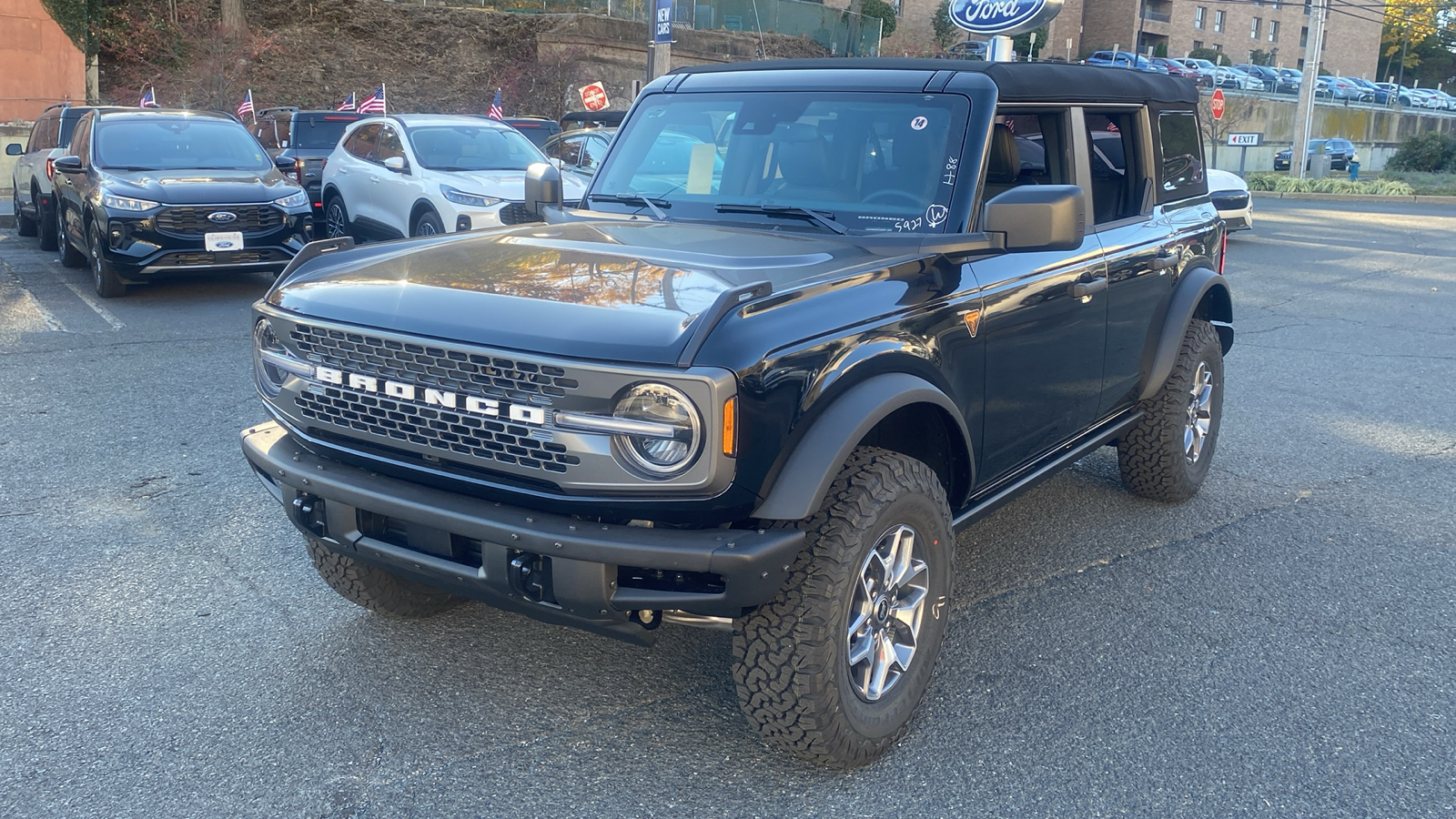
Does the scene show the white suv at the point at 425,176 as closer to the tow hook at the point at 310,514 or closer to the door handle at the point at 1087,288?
the door handle at the point at 1087,288

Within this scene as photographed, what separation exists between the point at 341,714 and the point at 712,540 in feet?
4.69

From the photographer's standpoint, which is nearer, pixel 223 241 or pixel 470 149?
pixel 223 241

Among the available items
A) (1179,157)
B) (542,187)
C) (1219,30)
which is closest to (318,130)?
(542,187)

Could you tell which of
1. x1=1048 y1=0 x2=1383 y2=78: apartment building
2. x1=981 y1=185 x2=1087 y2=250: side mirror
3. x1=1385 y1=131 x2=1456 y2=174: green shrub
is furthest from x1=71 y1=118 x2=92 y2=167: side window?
x1=1048 y1=0 x2=1383 y2=78: apartment building

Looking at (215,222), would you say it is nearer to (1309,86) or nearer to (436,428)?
(436,428)

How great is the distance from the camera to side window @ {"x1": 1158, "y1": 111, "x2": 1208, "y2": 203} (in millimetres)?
5203

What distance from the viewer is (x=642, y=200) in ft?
14.4

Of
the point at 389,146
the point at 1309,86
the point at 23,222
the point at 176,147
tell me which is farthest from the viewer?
the point at 1309,86

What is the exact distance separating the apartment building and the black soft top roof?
53.3 meters

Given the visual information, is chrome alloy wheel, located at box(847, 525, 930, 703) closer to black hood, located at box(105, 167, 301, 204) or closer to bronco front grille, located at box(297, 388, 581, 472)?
bronco front grille, located at box(297, 388, 581, 472)

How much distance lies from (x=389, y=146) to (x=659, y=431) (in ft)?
33.7

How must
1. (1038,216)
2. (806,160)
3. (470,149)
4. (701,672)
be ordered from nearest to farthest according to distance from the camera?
(1038,216), (701,672), (806,160), (470,149)

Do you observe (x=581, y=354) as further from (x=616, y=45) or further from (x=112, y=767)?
(x=616, y=45)

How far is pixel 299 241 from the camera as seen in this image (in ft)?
34.7
